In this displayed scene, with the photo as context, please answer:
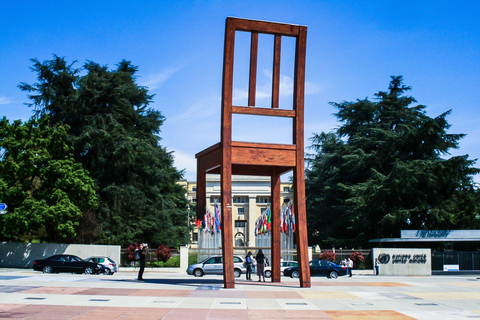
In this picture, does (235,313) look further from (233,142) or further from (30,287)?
(30,287)

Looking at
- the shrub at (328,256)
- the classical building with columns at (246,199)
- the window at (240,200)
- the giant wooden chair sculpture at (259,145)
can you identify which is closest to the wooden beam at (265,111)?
the giant wooden chair sculpture at (259,145)

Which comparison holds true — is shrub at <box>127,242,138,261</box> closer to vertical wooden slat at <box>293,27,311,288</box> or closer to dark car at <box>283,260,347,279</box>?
dark car at <box>283,260,347,279</box>

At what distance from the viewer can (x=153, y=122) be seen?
51.8 metres

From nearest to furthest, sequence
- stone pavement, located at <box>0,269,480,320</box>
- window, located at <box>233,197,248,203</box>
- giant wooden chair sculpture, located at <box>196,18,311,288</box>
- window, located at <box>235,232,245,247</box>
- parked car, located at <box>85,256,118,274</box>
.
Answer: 1. stone pavement, located at <box>0,269,480,320</box>
2. giant wooden chair sculpture, located at <box>196,18,311,288</box>
3. parked car, located at <box>85,256,118,274</box>
4. window, located at <box>233,197,248,203</box>
5. window, located at <box>235,232,245,247</box>

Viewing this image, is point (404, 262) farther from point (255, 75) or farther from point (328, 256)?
point (255, 75)

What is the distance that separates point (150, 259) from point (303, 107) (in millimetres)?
26729

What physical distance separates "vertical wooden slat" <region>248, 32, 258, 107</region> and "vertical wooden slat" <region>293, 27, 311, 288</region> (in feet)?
5.40

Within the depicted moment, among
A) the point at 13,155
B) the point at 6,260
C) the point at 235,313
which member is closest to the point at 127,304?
the point at 235,313

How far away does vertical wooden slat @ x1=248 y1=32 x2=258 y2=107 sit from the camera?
18734mm

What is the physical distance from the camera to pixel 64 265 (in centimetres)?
3197

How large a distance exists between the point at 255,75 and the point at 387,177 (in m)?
29.3

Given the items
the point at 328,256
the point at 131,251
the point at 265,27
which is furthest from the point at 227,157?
the point at 131,251

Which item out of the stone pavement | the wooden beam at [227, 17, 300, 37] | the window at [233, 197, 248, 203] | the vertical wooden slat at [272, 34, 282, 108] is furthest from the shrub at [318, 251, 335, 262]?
the window at [233, 197, 248, 203]

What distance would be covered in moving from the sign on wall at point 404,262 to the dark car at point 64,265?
2059 centimetres
